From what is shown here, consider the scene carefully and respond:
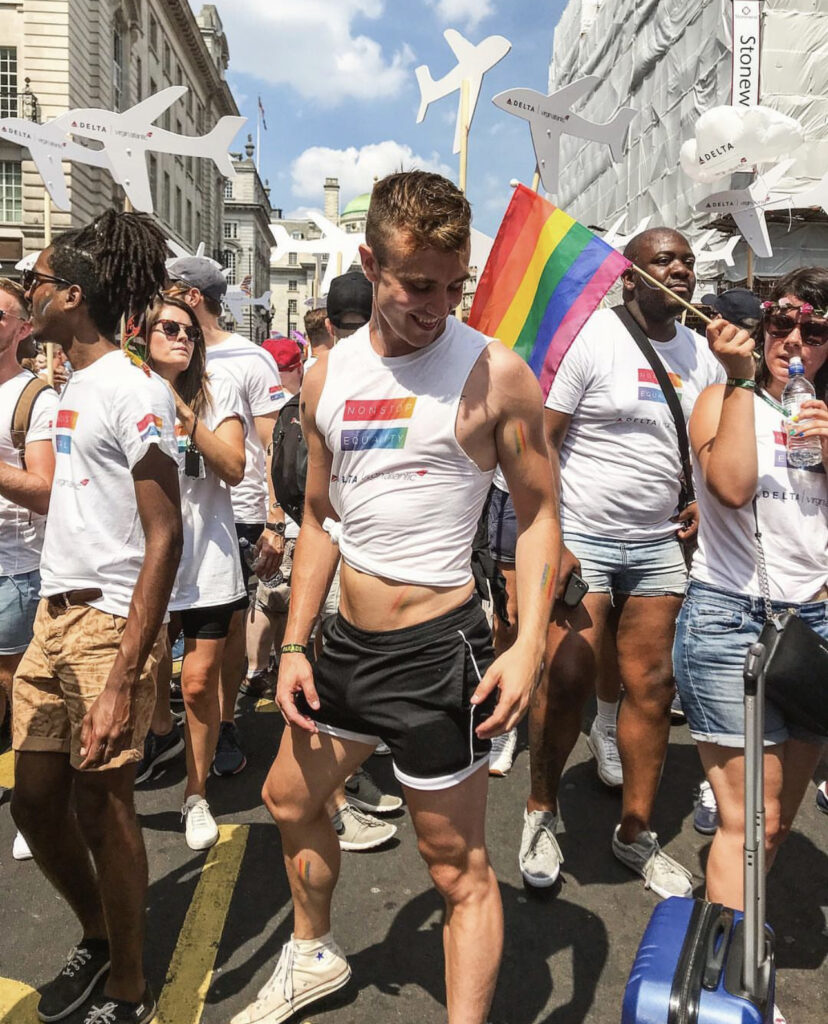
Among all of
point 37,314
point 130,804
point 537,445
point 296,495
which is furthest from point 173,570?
point 296,495

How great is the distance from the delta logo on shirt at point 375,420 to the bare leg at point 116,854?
105 centimetres

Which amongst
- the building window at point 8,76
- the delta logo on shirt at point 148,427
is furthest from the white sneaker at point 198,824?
the building window at point 8,76

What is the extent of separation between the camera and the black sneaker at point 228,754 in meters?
3.98

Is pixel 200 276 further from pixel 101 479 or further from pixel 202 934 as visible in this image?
pixel 202 934

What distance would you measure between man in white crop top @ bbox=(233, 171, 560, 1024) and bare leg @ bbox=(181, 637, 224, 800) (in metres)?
1.31

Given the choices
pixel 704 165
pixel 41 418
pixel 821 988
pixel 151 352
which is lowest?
pixel 821 988

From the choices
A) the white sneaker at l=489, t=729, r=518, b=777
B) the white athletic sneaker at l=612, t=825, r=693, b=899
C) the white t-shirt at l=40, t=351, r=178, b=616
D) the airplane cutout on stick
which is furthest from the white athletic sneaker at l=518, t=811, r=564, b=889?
the airplane cutout on stick

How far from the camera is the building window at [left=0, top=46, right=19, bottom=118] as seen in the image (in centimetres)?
2670

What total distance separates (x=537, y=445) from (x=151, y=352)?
196cm

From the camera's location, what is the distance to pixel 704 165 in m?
5.82

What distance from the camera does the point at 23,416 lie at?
3.31 m

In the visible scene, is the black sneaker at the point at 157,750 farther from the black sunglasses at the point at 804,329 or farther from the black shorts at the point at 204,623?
the black sunglasses at the point at 804,329

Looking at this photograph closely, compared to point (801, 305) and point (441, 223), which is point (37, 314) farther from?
point (801, 305)

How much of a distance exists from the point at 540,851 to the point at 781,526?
4.72 feet
